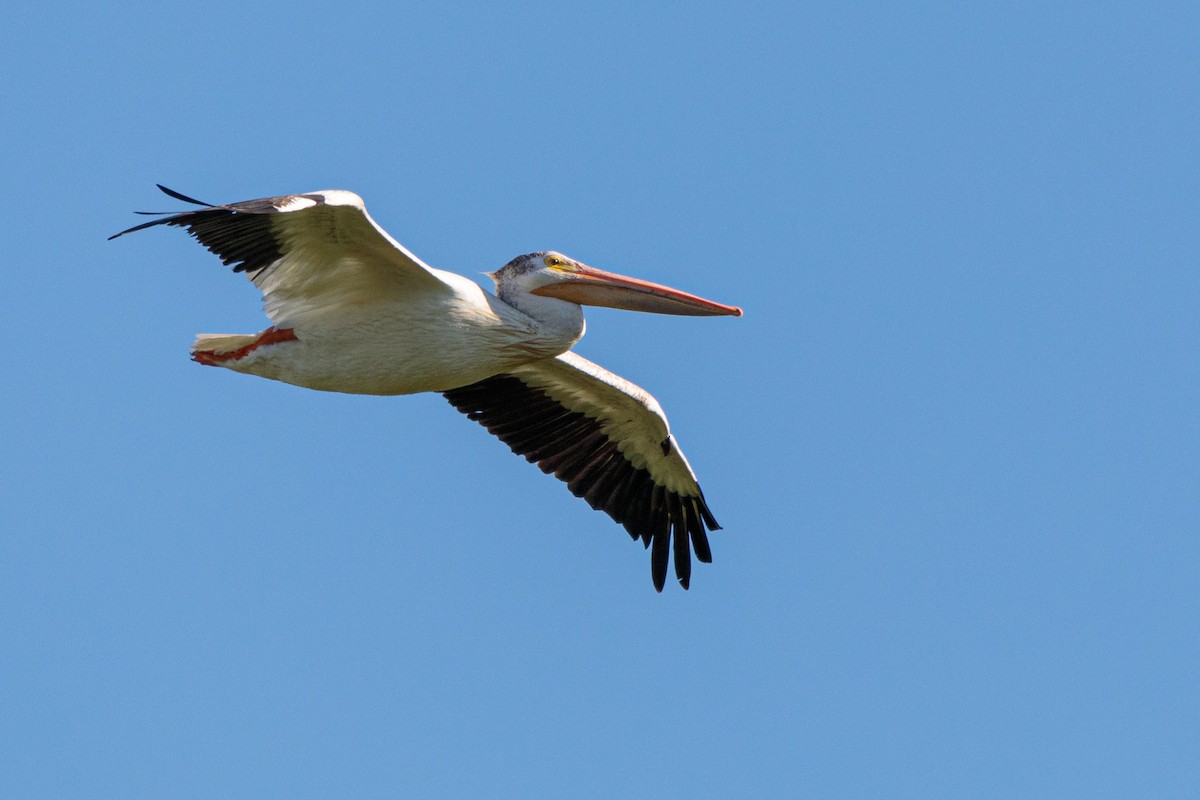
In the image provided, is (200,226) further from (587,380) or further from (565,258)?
(587,380)

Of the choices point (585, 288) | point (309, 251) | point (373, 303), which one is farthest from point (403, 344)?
point (585, 288)

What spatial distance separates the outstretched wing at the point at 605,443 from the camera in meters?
13.8

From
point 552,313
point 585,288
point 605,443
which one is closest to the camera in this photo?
point 552,313

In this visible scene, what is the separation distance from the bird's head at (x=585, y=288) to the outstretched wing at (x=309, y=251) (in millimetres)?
810

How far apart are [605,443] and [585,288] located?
7.87 ft

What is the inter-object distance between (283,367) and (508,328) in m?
1.63

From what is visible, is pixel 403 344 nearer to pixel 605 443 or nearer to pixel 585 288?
pixel 585 288

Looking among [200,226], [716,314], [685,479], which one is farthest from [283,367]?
[685,479]

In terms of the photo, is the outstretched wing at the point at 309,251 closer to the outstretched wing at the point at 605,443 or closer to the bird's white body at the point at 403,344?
the bird's white body at the point at 403,344

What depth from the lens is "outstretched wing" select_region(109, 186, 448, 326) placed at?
10.6 meters

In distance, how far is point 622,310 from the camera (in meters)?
12.5

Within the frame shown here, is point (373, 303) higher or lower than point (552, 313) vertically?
lower

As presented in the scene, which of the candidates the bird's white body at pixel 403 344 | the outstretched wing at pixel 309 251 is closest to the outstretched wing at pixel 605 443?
the bird's white body at pixel 403 344

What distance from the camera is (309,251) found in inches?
440
